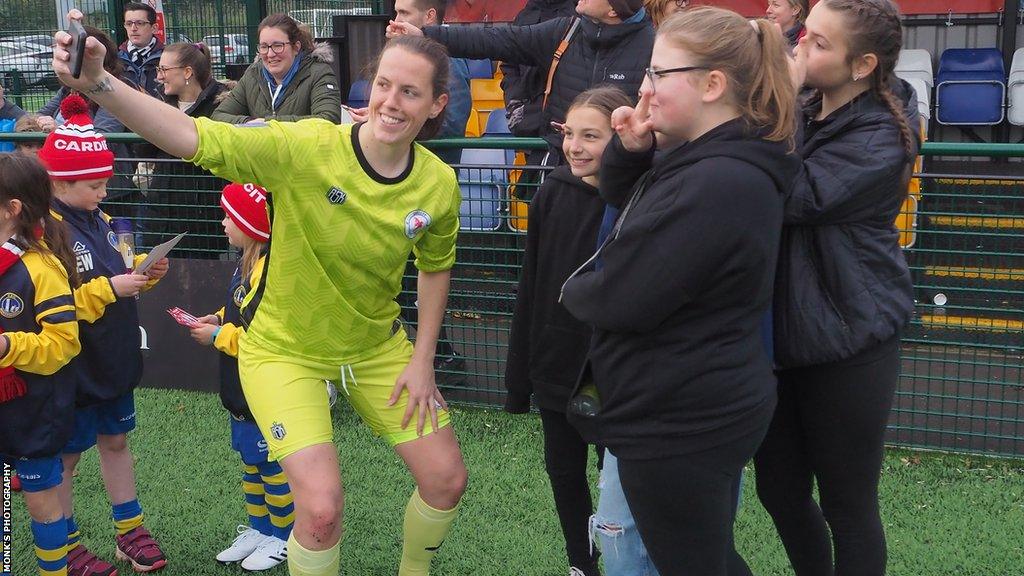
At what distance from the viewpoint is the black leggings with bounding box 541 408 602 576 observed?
12.2 ft

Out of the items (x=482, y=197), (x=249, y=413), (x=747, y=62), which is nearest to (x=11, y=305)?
(x=249, y=413)

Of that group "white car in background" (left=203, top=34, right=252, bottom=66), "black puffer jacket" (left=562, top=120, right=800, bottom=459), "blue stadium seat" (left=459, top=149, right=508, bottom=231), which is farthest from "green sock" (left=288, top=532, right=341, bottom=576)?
"white car in background" (left=203, top=34, right=252, bottom=66)

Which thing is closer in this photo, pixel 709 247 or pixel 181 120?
pixel 709 247

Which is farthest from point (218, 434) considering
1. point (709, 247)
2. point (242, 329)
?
point (709, 247)

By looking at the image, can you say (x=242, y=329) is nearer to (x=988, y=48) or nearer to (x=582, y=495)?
(x=582, y=495)

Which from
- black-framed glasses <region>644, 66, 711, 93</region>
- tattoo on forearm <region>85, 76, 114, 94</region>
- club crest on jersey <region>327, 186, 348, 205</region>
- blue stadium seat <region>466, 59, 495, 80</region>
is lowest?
club crest on jersey <region>327, 186, 348, 205</region>

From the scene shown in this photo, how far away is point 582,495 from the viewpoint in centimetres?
380

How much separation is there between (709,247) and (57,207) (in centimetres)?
281

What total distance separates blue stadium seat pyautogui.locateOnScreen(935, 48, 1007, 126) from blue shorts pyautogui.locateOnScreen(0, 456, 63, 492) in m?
7.70

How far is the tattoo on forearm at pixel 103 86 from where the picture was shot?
8.75ft

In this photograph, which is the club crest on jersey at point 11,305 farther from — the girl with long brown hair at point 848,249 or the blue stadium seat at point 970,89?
the blue stadium seat at point 970,89

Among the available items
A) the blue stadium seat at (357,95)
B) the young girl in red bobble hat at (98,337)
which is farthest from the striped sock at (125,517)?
the blue stadium seat at (357,95)

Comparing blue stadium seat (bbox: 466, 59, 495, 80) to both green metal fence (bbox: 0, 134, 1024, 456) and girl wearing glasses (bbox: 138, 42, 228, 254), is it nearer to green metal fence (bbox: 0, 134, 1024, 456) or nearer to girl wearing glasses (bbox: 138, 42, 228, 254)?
girl wearing glasses (bbox: 138, 42, 228, 254)

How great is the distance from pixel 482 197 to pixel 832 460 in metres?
3.18
